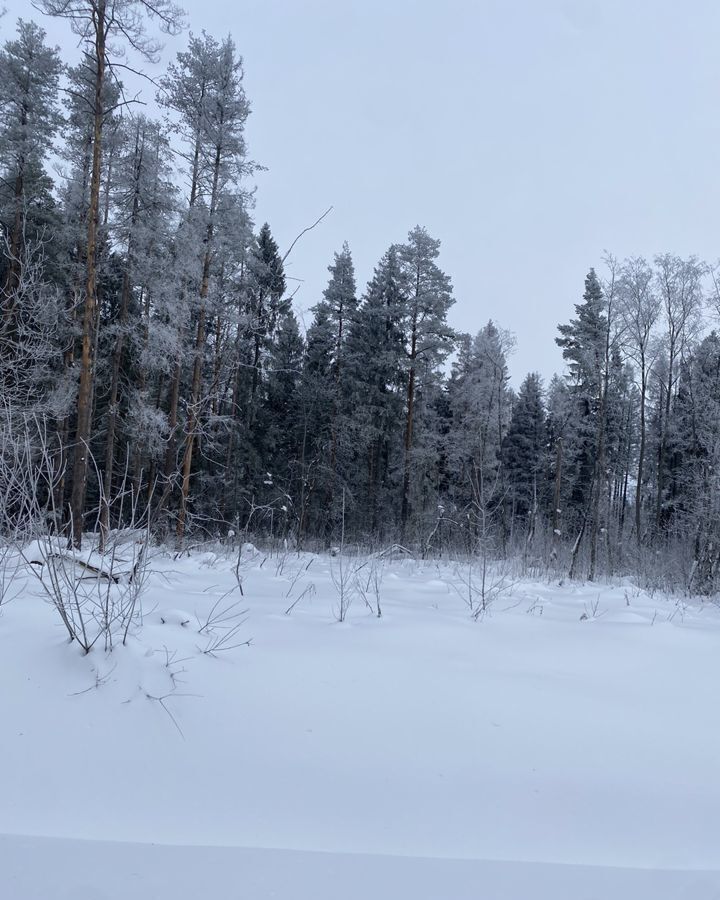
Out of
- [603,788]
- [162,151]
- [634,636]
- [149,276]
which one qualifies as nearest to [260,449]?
[149,276]

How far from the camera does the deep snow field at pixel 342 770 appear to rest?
4.81 ft

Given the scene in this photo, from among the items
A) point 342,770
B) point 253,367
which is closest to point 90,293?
point 253,367

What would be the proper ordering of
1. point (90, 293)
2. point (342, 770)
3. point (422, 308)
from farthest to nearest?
point (422, 308)
point (90, 293)
point (342, 770)

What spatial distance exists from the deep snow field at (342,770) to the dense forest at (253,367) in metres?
0.96

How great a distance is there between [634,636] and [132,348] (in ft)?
52.7

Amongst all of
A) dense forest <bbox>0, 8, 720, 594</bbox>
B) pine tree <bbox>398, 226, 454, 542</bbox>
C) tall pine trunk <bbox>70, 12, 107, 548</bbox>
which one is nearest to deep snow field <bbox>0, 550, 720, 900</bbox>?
dense forest <bbox>0, 8, 720, 594</bbox>

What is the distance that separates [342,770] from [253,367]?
878 centimetres

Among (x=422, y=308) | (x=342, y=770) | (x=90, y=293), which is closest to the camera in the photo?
(x=342, y=770)

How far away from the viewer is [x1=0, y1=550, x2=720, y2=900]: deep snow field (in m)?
1.47

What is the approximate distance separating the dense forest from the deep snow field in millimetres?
956

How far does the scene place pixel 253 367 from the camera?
10062 millimetres

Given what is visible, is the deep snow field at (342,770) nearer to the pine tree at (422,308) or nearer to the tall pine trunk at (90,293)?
the tall pine trunk at (90,293)

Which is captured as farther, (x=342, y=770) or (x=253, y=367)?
(x=253, y=367)

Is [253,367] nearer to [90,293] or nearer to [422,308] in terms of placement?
[90,293]
